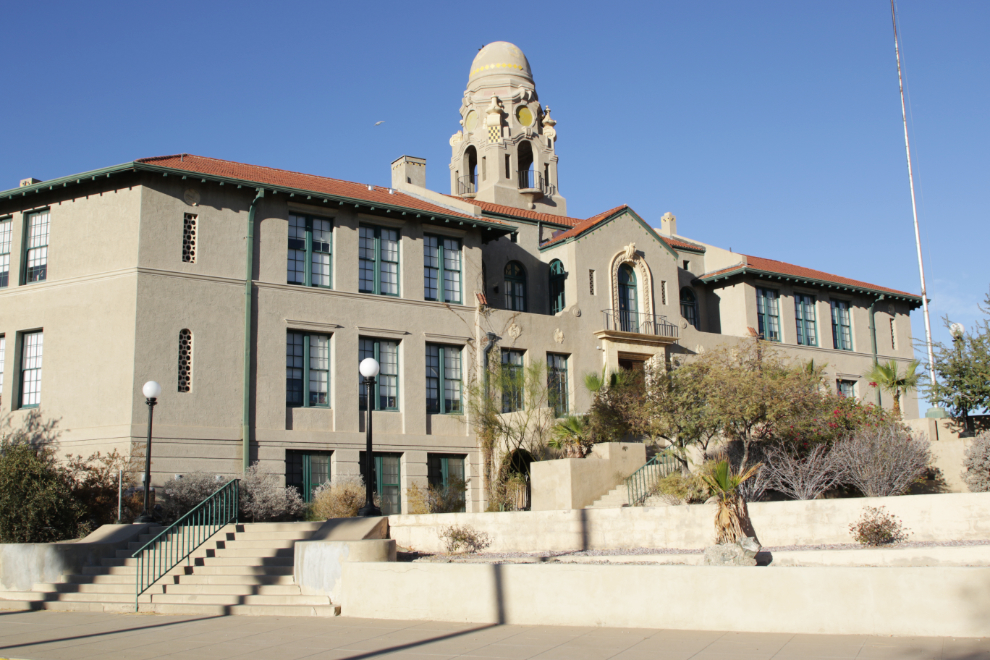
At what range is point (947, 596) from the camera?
425 inches

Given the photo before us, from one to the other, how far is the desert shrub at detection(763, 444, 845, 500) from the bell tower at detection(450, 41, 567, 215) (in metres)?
19.5

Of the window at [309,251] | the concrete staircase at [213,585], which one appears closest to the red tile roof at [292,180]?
the window at [309,251]

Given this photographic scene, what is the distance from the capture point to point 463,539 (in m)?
21.4

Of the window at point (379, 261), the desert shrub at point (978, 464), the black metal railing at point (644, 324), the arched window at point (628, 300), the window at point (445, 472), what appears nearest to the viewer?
the desert shrub at point (978, 464)

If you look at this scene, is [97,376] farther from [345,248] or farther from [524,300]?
[524,300]

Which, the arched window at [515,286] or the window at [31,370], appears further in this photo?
the arched window at [515,286]

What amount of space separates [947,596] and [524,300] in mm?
25056

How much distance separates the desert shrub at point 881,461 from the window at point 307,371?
14.7m

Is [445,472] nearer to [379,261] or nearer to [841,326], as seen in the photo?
[379,261]

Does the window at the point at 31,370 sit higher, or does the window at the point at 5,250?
the window at the point at 5,250

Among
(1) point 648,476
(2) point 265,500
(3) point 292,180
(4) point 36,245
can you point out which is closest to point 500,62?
(3) point 292,180

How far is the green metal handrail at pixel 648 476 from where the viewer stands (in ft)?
80.2

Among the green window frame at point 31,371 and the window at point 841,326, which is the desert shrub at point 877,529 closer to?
the green window frame at point 31,371

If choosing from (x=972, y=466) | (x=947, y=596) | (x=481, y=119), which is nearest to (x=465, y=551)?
(x=947, y=596)
